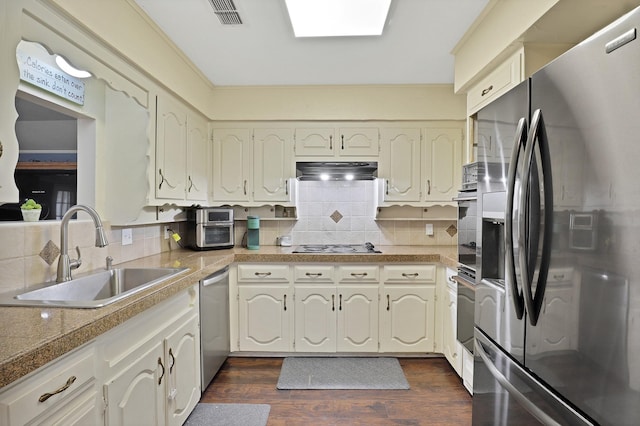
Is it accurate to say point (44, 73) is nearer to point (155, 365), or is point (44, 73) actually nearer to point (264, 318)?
point (155, 365)

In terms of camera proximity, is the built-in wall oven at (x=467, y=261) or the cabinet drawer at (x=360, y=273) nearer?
the built-in wall oven at (x=467, y=261)

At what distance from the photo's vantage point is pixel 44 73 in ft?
5.44

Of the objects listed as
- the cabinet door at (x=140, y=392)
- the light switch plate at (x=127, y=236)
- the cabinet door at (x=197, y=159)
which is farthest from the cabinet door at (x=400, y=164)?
the cabinet door at (x=140, y=392)

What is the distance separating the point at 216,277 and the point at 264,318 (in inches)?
25.3

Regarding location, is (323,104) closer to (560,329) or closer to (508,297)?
(508,297)

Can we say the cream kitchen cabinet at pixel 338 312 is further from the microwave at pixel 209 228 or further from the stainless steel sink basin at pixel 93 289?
the stainless steel sink basin at pixel 93 289

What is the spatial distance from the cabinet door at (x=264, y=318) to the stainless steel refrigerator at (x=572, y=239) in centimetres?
186

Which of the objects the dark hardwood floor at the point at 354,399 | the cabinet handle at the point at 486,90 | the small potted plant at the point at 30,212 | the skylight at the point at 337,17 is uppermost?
the skylight at the point at 337,17

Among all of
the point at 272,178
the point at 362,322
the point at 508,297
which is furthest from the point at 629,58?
the point at 272,178

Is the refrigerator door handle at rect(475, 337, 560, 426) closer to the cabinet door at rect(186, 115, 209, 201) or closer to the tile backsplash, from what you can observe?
the tile backsplash

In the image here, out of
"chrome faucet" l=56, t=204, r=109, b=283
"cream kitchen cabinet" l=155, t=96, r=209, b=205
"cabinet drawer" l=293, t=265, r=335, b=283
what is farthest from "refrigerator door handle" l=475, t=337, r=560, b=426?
"cream kitchen cabinet" l=155, t=96, r=209, b=205

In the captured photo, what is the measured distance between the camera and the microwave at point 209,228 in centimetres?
295

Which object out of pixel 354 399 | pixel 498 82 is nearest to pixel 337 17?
pixel 498 82

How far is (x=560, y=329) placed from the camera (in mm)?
904
